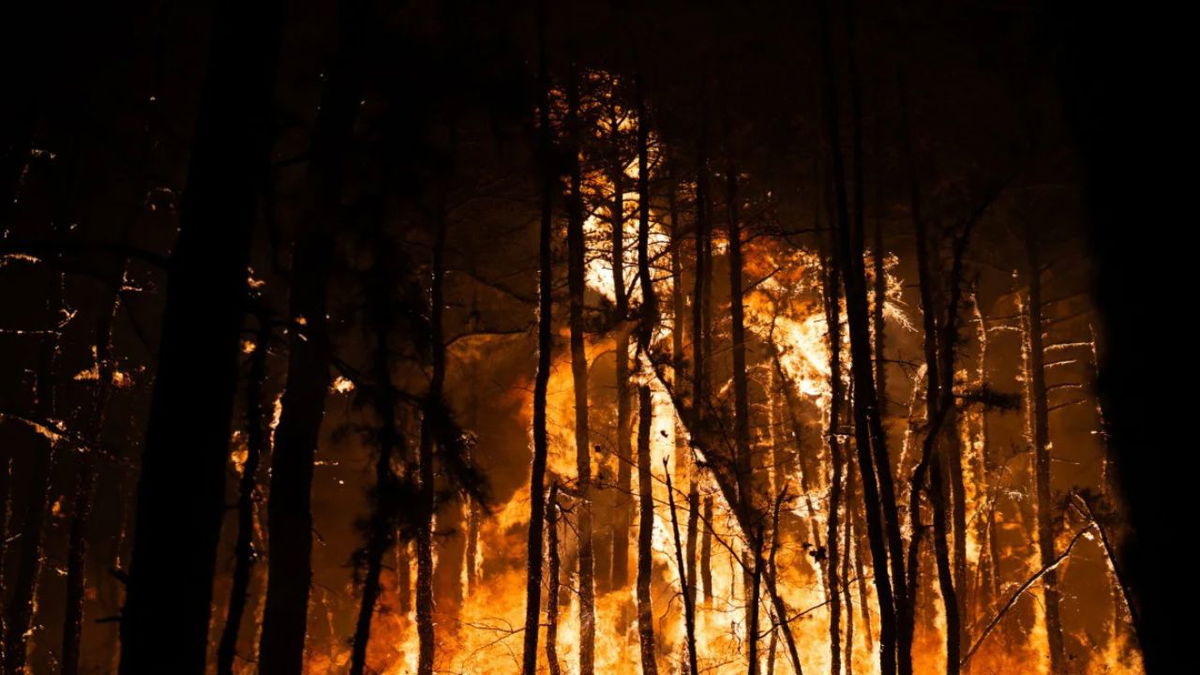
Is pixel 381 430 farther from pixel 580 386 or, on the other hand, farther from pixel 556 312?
pixel 556 312

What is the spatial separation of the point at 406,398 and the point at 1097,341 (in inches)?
220

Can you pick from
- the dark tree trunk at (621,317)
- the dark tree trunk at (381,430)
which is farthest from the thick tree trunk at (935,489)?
the dark tree trunk at (381,430)

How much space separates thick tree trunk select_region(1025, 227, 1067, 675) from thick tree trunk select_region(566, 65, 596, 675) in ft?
26.5

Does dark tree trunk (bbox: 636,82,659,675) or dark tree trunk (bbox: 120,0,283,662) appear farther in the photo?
dark tree trunk (bbox: 636,82,659,675)

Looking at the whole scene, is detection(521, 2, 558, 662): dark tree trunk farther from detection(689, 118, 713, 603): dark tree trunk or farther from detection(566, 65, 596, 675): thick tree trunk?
detection(689, 118, 713, 603): dark tree trunk

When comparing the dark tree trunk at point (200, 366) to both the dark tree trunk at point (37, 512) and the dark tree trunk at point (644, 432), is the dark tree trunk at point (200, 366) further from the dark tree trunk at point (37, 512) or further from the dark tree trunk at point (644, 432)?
the dark tree trunk at point (37, 512)

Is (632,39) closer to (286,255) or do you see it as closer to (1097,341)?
(286,255)

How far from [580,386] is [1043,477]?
9424 millimetres

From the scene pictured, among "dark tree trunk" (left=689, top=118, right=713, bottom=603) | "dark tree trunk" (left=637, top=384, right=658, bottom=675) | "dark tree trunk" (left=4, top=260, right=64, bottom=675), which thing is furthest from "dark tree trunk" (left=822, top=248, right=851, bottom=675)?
"dark tree trunk" (left=4, top=260, right=64, bottom=675)

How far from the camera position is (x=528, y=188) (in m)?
12.8

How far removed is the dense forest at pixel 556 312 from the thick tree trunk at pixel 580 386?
0.07 meters

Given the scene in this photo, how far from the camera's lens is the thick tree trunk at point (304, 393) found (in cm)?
650

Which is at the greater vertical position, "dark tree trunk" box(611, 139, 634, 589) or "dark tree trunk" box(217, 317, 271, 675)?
"dark tree trunk" box(611, 139, 634, 589)

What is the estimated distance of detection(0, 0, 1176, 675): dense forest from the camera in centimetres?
443
